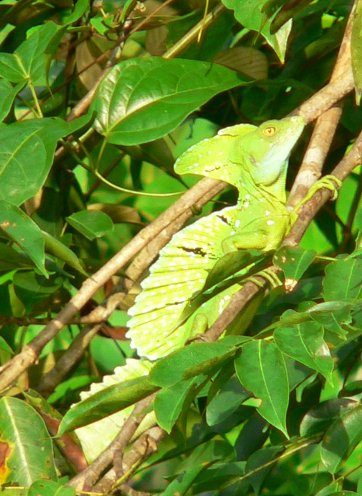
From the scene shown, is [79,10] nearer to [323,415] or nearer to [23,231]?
[23,231]

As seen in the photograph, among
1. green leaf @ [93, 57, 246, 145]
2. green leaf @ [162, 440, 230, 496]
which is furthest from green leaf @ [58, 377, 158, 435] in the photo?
green leaf @ [93, 57, 246, 145]

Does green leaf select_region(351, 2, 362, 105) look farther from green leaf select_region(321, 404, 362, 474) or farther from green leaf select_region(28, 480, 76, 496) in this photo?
green leaf select_region(28, 480, 76, 496)

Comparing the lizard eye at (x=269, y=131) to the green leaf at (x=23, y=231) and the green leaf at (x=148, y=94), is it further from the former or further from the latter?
the green leaf at (x=23, y=231)

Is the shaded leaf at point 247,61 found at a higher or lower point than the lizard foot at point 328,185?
higher

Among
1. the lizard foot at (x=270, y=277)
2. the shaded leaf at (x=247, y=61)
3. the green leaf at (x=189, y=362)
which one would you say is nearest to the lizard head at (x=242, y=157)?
the shaded leaf at (x=247, y=61)

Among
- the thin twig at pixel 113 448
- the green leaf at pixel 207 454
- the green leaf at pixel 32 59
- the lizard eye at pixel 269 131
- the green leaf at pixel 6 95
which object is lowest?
the green leaf at pixel 207 454
